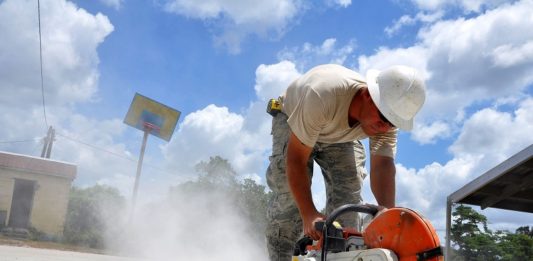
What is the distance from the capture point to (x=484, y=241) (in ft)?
21.7

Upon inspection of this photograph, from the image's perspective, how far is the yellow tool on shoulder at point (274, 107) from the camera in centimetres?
327

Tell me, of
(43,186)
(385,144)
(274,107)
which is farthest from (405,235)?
(43,186)

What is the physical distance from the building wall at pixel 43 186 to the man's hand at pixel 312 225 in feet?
63.4

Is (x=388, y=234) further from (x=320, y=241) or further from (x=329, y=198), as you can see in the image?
(x=329, y=198)

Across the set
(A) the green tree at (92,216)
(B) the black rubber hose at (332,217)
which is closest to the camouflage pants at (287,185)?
(B) the black rubber hose at (332,217)

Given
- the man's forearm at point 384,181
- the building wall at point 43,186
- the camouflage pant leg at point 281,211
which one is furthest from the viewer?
the building wall at point 43,186

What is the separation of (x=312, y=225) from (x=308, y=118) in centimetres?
55

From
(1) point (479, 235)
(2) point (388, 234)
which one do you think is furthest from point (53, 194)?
(2) point (388, 234)

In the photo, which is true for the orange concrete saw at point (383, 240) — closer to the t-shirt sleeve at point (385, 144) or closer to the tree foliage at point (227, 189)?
the t-shirt sleeve at point (385, 144)

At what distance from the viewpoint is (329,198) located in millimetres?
3291

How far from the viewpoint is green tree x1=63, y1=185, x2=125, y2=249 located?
1805 centimetres

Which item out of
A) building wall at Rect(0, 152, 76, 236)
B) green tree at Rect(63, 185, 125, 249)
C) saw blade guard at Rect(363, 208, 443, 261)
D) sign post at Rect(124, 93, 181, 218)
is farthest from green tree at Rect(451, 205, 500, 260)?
building wall at Rect(0, 152, 76, 236)

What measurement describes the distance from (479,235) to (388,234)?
537cm

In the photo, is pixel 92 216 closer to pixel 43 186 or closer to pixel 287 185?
pixel 43 186
